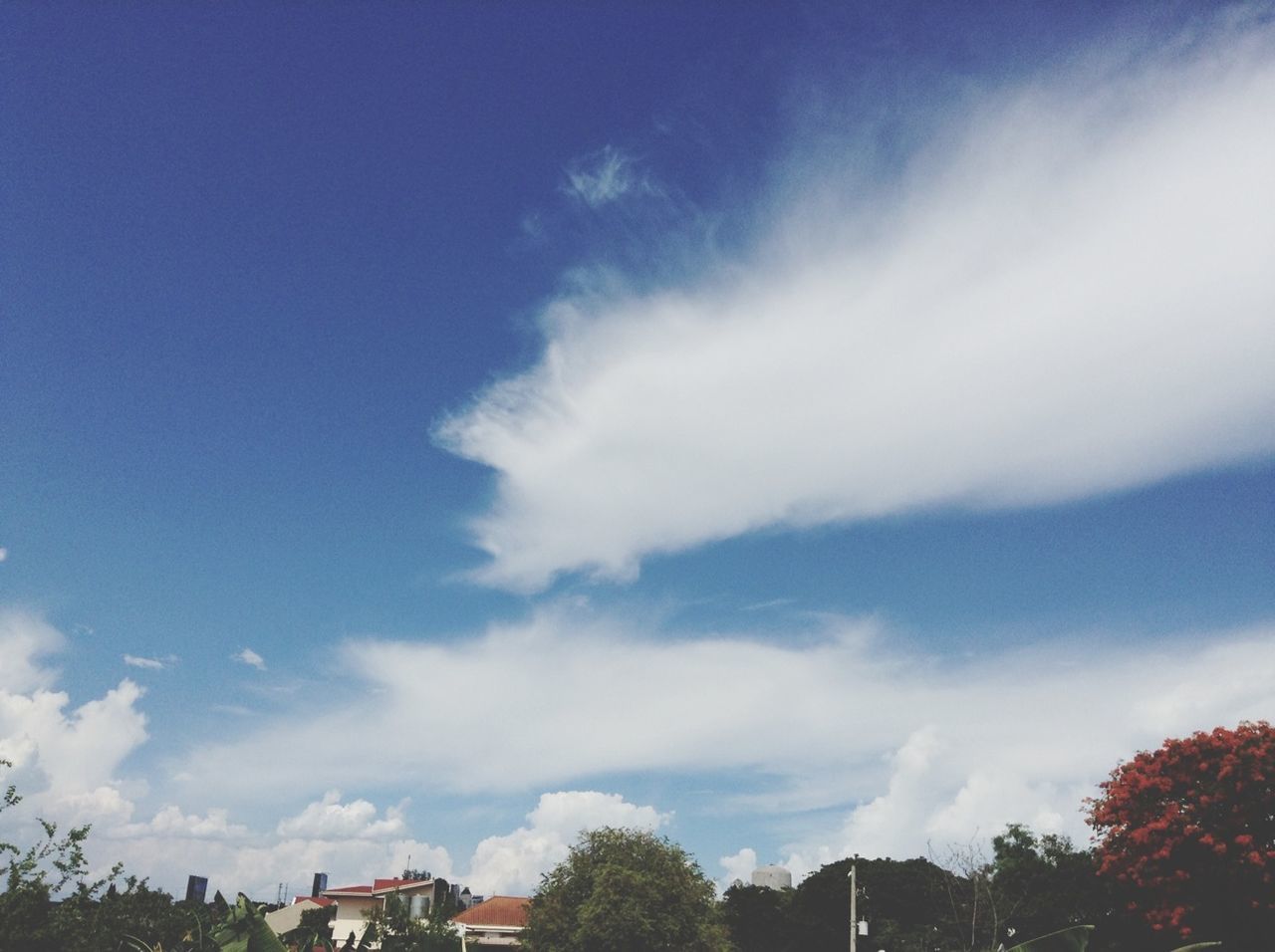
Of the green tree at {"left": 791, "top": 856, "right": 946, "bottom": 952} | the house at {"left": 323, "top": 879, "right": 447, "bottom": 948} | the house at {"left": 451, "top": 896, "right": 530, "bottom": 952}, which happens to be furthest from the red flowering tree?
the house at {"left": 323, "top": 879, "right": 447, "bottom": 948}

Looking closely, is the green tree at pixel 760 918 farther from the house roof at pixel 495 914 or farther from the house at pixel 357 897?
the house at pixel 357 897

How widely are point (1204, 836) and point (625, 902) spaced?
23.6m

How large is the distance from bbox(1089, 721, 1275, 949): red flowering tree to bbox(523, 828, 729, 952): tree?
60.9 ft

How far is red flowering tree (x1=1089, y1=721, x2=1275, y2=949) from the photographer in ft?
92.3

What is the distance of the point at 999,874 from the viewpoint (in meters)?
63.9

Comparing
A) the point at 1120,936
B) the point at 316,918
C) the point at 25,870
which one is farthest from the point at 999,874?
the point at 25,870

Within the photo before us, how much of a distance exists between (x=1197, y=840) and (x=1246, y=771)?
2834 mm

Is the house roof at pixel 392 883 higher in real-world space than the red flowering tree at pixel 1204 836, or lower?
lower

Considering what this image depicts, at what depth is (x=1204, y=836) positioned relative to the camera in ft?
93.9

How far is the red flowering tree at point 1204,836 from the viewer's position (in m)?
28.1

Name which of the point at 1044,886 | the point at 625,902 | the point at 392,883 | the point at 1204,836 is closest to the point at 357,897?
the point at 392,883

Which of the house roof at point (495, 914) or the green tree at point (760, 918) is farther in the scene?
the green tree at point (760, 918)

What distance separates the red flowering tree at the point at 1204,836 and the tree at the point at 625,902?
60.9 ft

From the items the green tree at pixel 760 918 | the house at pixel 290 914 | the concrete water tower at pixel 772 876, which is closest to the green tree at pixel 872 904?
the green tree at pixel 760 918
